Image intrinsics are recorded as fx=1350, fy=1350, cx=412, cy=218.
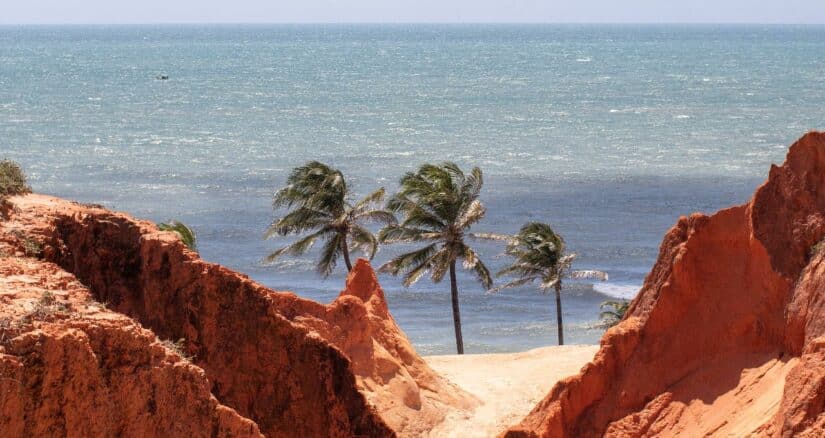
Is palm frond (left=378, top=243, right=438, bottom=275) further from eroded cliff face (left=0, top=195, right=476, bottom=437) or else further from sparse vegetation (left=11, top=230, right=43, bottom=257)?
sparse vegetation (left=11, top=230, right=43, bottom=257)

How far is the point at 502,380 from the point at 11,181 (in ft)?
54.3

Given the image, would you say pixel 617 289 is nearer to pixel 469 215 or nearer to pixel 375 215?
pixel 375 215

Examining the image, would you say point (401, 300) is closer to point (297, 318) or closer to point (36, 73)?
point (297, 318)

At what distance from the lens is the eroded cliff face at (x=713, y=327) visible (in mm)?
22312

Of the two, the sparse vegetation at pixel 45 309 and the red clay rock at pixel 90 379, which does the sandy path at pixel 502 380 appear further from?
the sparse vegetation at pixel 45 309

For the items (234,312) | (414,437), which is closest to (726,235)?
(414,437)

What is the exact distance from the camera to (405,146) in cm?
10612

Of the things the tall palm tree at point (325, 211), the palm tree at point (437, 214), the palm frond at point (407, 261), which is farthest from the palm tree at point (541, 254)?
the tall palm tree at point (325, 211)

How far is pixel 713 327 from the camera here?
2359 centimetres

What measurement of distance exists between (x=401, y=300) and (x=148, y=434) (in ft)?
150

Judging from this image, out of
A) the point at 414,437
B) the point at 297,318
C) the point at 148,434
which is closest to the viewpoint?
the point at 148,434

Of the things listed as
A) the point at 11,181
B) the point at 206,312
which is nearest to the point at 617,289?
the point at 11,181

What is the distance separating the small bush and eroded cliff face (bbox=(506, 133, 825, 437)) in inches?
365

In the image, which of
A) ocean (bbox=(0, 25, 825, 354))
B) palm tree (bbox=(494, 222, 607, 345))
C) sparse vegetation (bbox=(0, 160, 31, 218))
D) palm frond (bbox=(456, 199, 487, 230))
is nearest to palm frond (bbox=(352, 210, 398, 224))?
palm frond (bbox=(456, 199, 487, 230))
